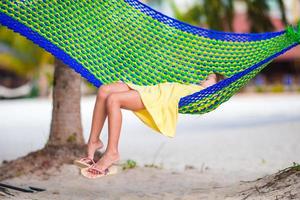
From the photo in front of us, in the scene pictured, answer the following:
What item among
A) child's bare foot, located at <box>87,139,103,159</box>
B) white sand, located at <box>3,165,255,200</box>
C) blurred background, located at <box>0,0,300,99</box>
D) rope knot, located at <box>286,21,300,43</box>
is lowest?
white sand, located at <box>3,165,255,200</box>

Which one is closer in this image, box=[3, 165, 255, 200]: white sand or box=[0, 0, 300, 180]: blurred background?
box=[3, 165, 255, 200]: white sand

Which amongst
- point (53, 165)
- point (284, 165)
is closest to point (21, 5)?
point (53, 165)

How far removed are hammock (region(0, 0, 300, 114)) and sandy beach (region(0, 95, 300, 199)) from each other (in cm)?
65

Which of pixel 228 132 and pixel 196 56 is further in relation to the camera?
pixel 228 132

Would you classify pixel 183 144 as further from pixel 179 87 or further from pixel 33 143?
pixel 179 87

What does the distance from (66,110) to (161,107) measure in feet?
6.12

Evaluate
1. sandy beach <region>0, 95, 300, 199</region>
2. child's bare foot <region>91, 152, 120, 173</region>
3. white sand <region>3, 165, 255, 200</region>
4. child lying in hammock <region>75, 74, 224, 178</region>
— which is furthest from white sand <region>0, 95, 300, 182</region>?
child's bare foot <region>91, 152, 120, 173</region>

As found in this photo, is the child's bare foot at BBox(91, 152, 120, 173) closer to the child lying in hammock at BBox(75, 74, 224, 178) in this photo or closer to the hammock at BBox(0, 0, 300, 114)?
the child lying in hammock at BBox(75, 74, 224, 178)

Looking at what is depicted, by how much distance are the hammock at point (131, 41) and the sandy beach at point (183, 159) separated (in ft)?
2.13

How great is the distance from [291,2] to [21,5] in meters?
19.4

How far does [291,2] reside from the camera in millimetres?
21391

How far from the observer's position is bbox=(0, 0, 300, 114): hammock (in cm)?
301

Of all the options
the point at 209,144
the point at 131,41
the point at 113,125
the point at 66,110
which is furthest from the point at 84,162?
the point at 209,144

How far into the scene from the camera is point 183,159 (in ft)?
16.8
